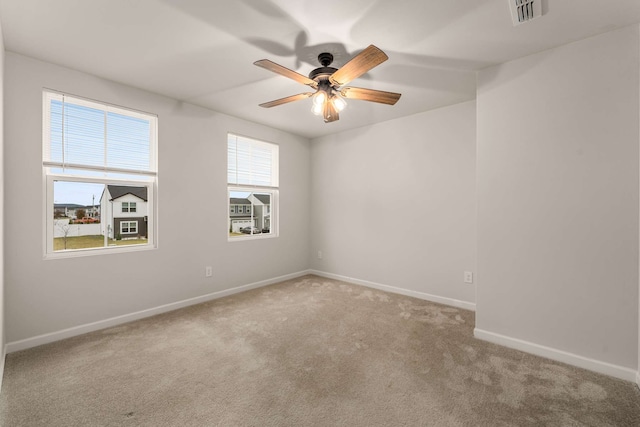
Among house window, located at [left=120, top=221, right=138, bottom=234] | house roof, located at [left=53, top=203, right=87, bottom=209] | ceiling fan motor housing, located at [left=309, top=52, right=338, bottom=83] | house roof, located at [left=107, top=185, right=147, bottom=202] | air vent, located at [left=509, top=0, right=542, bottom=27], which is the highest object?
air vent, located at [left=509, top=0, right=542, bottom=27]

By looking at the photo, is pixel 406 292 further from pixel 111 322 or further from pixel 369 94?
pixel 111 322

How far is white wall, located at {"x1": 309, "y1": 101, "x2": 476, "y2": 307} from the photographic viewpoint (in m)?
3.57

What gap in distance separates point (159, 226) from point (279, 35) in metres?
2.44

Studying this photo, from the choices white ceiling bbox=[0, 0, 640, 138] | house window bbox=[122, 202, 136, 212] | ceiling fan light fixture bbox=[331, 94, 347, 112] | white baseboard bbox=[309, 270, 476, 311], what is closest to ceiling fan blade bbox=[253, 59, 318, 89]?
ceiling fan light fixture bbox=[331, 94, 347, 112]

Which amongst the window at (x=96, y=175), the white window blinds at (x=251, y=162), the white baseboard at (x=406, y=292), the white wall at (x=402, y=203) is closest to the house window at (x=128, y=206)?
the window at (x=96, y=175)

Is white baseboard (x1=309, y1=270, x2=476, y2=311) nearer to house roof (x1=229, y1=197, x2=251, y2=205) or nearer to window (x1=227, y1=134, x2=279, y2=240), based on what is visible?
window (x1=227, y1=134, x2=279, y2=240)

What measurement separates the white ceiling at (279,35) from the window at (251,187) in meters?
1.32

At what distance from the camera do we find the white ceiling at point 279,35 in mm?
1857

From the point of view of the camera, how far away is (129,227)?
3.14 metres

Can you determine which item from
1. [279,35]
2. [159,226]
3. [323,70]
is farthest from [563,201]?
[159,226]

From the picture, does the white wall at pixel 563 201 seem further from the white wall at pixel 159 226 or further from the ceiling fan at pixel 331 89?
the white wall at pixel 159 226

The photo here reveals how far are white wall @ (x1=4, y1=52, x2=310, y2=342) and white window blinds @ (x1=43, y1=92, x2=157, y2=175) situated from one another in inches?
3.9

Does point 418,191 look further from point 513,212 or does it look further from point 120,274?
point 120,274

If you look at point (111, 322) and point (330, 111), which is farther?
point (111, 322)
